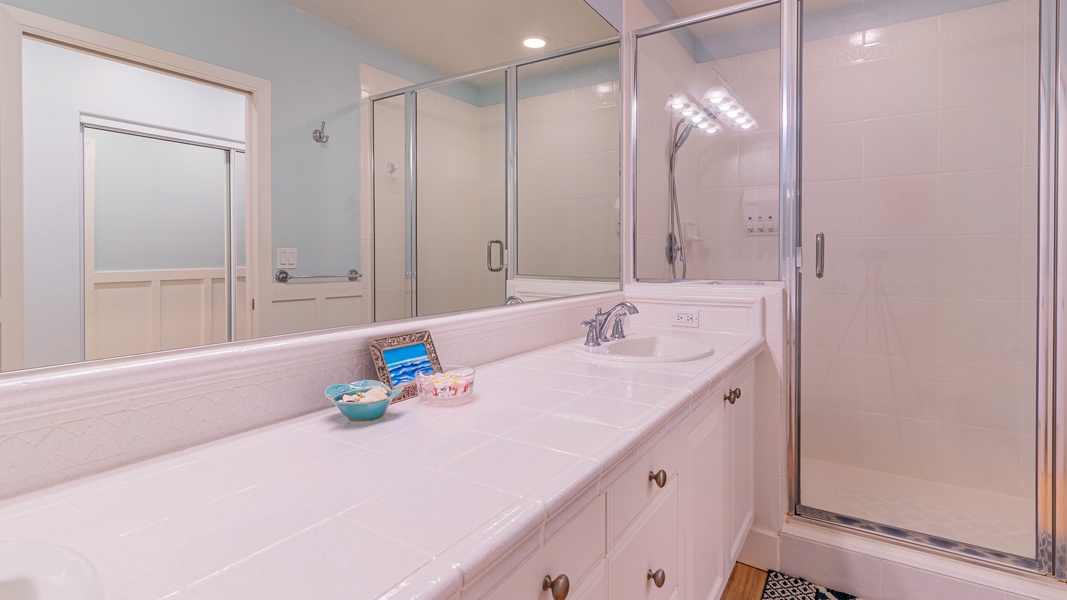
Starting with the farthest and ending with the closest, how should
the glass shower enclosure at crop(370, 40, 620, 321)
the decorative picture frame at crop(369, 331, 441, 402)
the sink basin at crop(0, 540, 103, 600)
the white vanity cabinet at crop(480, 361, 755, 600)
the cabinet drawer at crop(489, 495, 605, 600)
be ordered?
the glass shower enclosure at crop(370, 40, 620, 321) < the decorative picture frame at crop(369, 331, 441, 402) < the white vanity cabinet at crop(480, 361, 755, 600) < the cabinet drawer at crop(489, 495, 605, 600) < the sink basin at crop(0, 540, 103, 600)

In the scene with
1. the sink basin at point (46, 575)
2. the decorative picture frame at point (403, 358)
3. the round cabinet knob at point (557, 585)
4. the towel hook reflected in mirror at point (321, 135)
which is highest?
the towel hook reflected in mirror at point (321, 135)

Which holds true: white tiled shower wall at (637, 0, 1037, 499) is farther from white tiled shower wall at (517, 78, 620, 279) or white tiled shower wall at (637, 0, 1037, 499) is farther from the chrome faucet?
the chrome faucet

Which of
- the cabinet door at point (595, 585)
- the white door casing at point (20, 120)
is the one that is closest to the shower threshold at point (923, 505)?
the cabinet door at point (595, 585)

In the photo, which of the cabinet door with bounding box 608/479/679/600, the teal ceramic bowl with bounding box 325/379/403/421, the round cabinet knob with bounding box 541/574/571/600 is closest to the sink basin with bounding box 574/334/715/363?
the cabinet door with bounding box 608/479/679/600

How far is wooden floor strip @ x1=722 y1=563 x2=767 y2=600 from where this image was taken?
1.75 meters

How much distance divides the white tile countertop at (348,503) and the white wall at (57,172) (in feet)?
0.67

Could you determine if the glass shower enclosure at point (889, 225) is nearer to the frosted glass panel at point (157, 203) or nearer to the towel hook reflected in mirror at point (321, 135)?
the towel hook reflected in mirror at point (321, 135)

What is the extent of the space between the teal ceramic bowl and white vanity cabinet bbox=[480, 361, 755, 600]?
1.30 feet

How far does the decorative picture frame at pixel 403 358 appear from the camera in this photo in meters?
1.02

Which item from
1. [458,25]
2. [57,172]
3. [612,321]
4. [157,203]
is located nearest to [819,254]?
[612,321]

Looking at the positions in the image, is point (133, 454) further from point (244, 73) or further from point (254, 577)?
point (244, 73)

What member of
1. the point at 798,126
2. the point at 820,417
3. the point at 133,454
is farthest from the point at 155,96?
the point at 820,417

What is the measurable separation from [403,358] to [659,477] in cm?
56

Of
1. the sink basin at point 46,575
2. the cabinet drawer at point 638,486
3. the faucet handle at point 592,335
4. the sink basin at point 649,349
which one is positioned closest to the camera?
the sink basin at point 46,575
